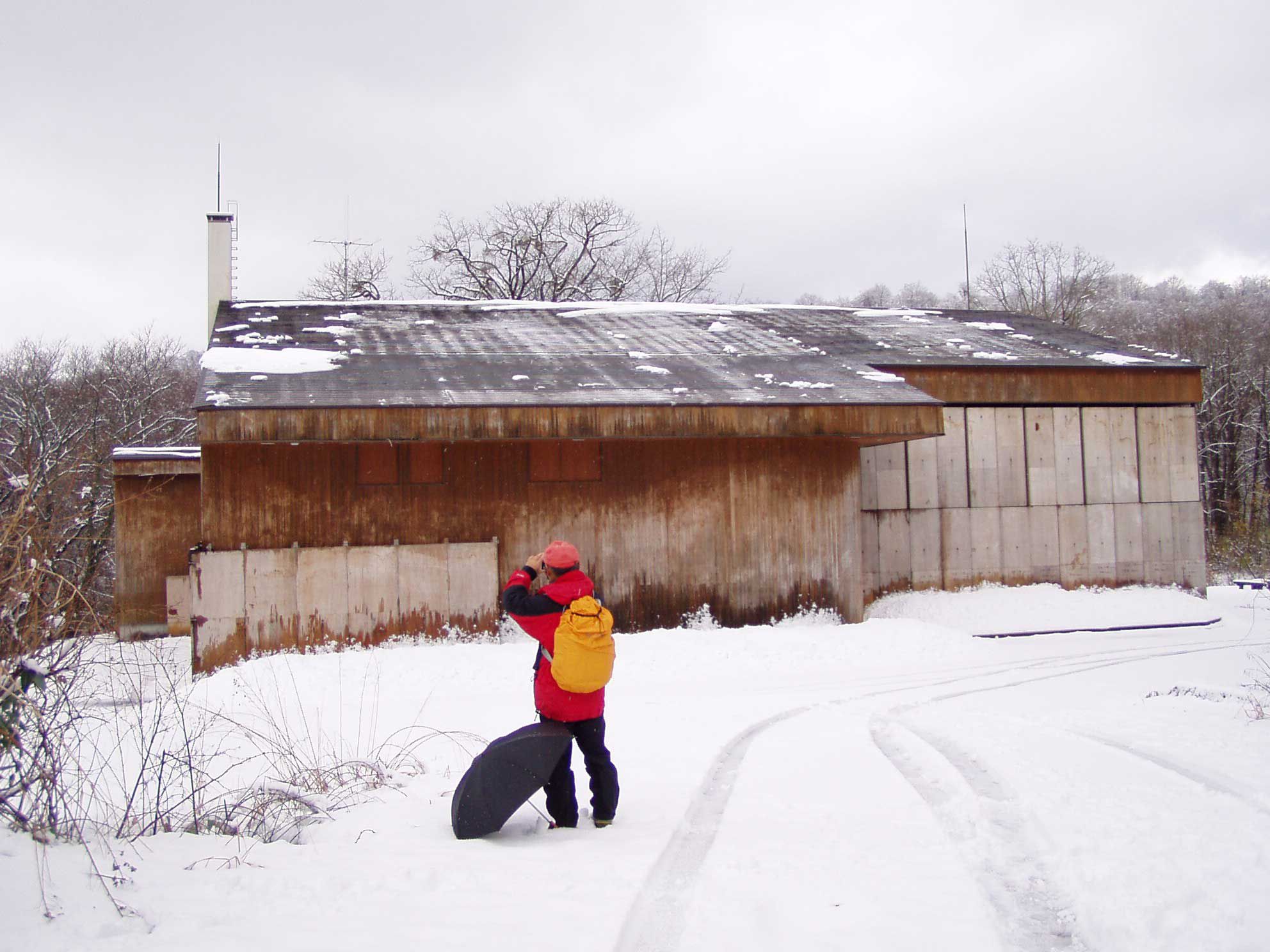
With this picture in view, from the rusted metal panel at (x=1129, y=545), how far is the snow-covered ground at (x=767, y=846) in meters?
7.99

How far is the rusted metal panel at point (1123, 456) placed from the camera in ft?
58.4

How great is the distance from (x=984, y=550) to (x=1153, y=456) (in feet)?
12.7

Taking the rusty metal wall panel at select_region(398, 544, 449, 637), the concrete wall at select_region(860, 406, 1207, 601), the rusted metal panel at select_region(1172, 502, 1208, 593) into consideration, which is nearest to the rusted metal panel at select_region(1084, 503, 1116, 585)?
the concrete wall at select_region(860, 406, 1207, 601)

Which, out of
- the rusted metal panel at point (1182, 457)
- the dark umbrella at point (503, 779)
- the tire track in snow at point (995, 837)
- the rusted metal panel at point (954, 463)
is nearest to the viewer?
the tire track in snow at point (995, 837)

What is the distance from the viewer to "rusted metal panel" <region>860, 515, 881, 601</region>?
661 inches

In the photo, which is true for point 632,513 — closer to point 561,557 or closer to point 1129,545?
point 561,557

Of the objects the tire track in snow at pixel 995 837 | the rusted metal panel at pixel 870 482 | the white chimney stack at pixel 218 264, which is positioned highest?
the white chimney stack at pixel 218 264

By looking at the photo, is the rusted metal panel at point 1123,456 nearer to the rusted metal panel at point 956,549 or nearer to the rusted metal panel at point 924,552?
the rusted metal panel at point 956,549

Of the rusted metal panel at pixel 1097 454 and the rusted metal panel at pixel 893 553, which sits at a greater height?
the rusted metal panel at pixel 1097 454

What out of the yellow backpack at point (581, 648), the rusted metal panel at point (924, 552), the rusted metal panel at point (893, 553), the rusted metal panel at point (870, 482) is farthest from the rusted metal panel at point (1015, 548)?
the yellow backpack at point (581, 648)

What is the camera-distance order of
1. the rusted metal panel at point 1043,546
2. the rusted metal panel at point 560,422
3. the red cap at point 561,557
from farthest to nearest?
the rusted metal panel at point 1043,546
the rusted metal panel at point 560,422
the red cap at point 561,557

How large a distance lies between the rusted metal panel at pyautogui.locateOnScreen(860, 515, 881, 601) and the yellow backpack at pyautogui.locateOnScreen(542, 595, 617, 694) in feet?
39.0

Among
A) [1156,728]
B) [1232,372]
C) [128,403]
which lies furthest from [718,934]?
[1232,372]

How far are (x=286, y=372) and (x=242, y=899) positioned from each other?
33.4ft
